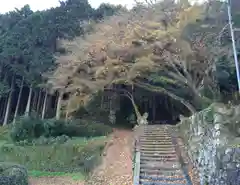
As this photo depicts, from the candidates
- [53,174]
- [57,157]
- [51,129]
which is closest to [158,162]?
[53,174]

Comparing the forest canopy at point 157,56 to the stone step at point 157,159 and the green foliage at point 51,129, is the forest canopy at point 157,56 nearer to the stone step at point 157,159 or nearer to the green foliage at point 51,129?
the green foliage at point 51,129

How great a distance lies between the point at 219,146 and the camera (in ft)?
19.7

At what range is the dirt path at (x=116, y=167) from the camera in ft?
31.8

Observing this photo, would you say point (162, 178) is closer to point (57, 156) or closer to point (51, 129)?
point (57, 156)

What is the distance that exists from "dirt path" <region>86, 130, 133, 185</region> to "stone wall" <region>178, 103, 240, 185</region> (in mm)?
3129

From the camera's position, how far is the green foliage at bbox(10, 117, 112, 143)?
51.1 feet

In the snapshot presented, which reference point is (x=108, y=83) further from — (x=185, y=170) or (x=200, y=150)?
(x=200, y=150)

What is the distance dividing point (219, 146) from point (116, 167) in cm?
606

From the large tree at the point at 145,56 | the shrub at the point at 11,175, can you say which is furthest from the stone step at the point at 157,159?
the large tree at the point at 145,56

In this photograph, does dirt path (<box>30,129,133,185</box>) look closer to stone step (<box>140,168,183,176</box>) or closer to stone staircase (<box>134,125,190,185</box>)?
stone step (<box>140,168,183,176</box>)

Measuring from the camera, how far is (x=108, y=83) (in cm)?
1678

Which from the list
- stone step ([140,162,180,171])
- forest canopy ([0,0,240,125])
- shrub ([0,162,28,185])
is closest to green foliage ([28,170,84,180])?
stone step ([140,162,180,171])

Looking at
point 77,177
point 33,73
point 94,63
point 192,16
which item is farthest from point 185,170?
point 33,73

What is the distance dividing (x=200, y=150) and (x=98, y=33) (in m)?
11.7
